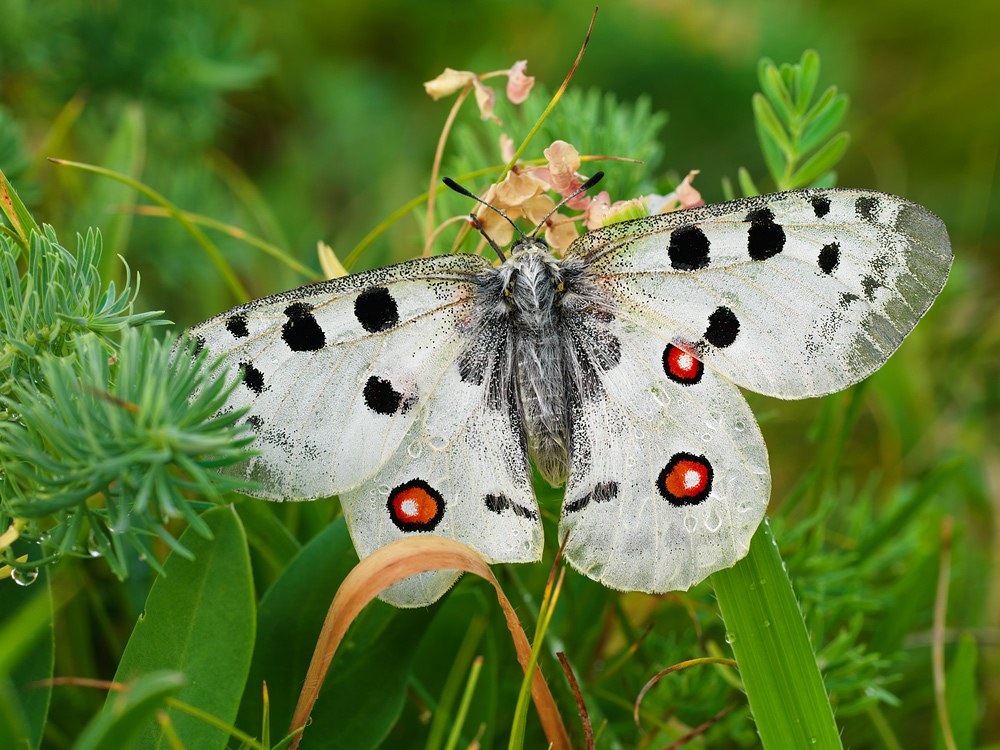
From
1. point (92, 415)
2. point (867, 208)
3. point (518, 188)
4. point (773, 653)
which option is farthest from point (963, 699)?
point (92, 415)

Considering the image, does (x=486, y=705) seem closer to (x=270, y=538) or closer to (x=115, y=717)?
(x=270, y=538)

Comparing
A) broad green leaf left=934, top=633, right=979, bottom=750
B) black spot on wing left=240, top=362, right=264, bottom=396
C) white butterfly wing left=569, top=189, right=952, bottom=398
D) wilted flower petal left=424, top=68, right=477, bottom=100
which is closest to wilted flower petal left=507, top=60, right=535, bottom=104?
wilted flower petal left=424, top=68, right=477, bottom=100

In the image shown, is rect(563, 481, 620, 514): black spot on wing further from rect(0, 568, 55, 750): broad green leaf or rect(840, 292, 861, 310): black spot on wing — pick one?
rect(0, 568, 55, 750): broad green leaf

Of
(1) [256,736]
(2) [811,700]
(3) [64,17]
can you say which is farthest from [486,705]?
(3) [64,17]

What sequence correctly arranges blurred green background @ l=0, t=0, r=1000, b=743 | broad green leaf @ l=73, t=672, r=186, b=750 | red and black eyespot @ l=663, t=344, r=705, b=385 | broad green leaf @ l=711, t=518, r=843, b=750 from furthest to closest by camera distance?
blurred green background @ l=0, t=0, r=1000, b=743 < red and black eyespot @ l=663, t=344, r=705, b=385 < broad green leaf @ l=711, t=518, r=843, b=750 < broad green leaf @ l=73, t=672, r=186, b=750

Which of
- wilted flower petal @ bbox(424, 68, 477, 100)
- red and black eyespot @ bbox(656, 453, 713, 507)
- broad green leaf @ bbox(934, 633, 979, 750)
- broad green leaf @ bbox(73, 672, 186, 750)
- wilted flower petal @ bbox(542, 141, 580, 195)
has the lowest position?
broad green leaf @ bbox(934, 633, 979, 750)

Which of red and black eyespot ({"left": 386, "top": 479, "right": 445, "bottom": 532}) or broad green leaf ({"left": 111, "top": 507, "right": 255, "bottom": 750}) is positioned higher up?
red and black eyespot ({"left": 386, "top": 479, "right": 445, "bottom": 532})

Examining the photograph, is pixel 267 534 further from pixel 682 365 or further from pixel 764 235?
pixel 764 235

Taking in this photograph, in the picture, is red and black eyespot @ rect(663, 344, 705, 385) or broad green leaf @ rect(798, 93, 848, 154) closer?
red and black eyespot @ rect(663, 344, 705, 385)
